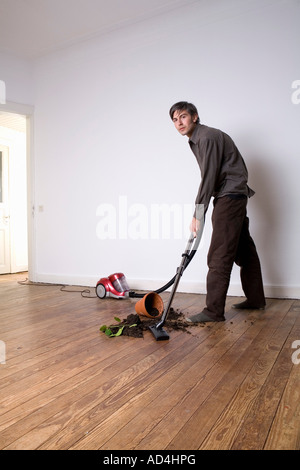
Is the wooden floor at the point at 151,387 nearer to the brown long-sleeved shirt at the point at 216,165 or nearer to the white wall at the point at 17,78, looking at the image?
the brown long-sleeved shirt at the point at 216,165

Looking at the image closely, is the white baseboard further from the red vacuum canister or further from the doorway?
the doorway

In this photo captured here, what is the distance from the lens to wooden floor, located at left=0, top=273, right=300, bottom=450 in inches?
40.7

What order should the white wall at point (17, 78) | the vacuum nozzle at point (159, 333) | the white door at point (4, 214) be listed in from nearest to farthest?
1. the vacuum nozzle at point (159, 333)
2. the white wall at point (17, 78)
3. the white door at point (4, 214)

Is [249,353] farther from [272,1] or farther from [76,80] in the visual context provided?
[76,80]

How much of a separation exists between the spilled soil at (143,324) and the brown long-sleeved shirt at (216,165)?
29.6 inches

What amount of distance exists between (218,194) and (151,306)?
91 cm

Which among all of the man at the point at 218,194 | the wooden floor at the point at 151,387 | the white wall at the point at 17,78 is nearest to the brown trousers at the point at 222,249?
the man at the point at 218,194

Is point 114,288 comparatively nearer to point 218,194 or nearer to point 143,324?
point 143,324

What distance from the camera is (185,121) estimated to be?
2.40 meters

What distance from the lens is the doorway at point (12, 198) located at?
5.86m

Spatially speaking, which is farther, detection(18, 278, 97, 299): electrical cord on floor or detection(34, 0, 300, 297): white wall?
detection(18, 278, 97, 299): electrical cord on floor

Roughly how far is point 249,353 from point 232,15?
9.72 feet

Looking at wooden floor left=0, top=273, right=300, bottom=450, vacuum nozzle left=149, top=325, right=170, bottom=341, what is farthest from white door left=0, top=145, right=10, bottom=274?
vacuum nozzle left=149, top=325, right=170, bottom=341
